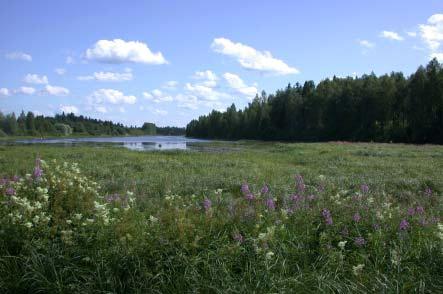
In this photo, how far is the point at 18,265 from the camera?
561cm

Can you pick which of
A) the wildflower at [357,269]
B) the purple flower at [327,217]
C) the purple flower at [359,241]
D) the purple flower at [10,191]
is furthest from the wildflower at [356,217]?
the purple flower at [10,191]

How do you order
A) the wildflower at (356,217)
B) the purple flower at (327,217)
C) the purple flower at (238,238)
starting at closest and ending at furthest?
the purple flower at (238,238), the purple flower at (327,217), the wildflower at (356,217)

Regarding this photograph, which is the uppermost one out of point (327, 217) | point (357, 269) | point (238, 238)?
point (327, 217)

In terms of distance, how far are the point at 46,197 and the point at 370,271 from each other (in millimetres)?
4199

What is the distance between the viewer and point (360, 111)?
278 ft

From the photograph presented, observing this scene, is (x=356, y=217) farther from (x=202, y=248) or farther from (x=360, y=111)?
(x=360, y=111)

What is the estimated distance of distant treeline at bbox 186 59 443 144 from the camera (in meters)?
67.5

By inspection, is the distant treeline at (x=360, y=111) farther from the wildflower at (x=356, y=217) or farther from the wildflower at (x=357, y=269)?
the wildflower at (x=357, y=269)

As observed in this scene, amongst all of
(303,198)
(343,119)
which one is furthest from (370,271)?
(343,119)

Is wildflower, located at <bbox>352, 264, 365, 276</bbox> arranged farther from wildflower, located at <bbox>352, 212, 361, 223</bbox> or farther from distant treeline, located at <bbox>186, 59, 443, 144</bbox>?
distant treeline, located at <bbox>186, 59, 443, 144</bbox>

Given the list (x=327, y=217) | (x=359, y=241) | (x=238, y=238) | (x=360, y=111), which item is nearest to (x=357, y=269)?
(x=359, y=241)

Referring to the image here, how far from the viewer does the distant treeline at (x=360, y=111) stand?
67.5 m

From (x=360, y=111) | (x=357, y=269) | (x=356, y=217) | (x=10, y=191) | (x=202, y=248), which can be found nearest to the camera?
(x=357, y=269)

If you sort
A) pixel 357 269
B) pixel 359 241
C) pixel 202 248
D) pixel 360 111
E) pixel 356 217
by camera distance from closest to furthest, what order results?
pixel 357 269 < pixel 202 248 < pixel 359 241 < pixel 356 217 < pixel 360 111
